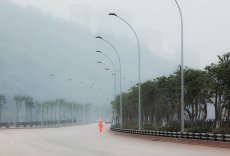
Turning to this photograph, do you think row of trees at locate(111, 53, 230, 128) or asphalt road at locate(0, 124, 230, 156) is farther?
row of trees at locate(111, 53, 230, 128)

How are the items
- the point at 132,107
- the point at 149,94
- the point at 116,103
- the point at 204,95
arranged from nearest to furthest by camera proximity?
the point at 204,95, the point at 149,94, the point at 132,107, the point at 116,103

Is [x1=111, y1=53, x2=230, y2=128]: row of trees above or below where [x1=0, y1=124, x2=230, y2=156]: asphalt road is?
above

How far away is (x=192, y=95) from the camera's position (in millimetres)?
54812

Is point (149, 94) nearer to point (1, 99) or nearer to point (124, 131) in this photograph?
point (124, 131)

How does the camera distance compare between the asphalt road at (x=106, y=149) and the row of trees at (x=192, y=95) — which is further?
the row of trees at (x=192, y=95)

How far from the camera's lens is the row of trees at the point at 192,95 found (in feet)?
146

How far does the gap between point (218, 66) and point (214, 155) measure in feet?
76.4

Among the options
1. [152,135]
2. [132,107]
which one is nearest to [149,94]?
[132,107]

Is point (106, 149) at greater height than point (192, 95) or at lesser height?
lesser

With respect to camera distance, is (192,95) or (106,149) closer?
(106,149)

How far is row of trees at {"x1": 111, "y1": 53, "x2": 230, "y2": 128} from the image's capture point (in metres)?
44.5

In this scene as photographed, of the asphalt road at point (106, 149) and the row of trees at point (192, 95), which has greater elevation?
the row of trees at point (192, 95)

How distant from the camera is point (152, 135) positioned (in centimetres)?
4466

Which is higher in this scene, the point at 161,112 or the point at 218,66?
the point at 218,66
